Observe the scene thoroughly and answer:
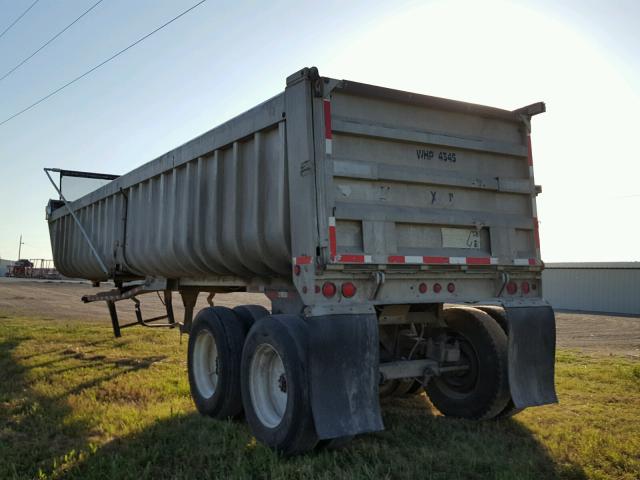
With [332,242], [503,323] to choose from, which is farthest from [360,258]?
[503,323]

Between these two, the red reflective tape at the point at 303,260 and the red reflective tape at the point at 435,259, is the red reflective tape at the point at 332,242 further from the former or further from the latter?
the red reflective tape at the point at 435,259

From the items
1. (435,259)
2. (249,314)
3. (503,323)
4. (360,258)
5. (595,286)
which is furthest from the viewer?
(595,286)

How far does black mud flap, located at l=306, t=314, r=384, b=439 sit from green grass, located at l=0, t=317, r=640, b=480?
29cm

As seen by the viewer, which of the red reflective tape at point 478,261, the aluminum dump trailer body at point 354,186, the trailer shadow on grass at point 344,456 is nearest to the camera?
the trailer shadow on grass at point 344,456

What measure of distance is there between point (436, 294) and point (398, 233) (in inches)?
26.0

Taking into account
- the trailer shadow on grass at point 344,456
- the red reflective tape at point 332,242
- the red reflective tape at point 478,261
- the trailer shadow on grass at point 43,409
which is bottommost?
the trailer shadow on grass at point 344,456

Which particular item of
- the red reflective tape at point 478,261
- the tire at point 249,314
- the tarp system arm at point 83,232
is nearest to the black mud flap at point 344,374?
the tire at point 249,314

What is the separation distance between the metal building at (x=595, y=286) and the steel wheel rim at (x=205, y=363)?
1182 inches

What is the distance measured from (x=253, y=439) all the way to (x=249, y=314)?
1.19 metres

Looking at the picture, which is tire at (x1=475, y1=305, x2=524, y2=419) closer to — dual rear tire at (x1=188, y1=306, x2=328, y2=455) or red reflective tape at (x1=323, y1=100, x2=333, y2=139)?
dual rear tire at (x1=188, y1=306, x2=328, y2=455)

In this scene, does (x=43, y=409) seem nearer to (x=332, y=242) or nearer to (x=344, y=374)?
(x=344, y=374)

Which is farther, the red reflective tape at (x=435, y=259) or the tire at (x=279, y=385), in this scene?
the red reflective tape at (x=435, y=259)

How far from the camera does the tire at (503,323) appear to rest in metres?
5.33

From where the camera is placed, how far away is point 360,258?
14.5 feet
